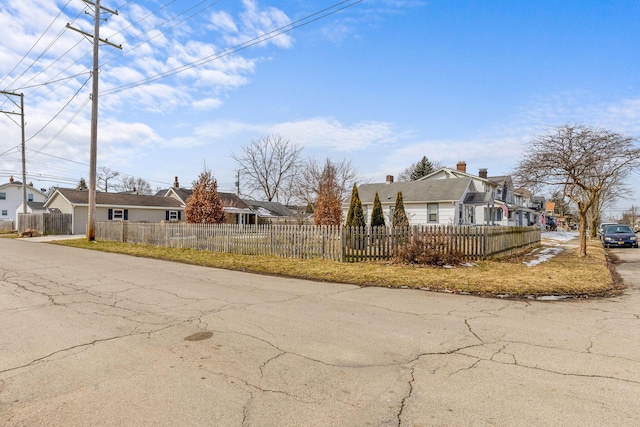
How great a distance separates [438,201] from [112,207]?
2986 centimetres

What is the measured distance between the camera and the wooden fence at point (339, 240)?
1320 cm

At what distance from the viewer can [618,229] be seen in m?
26.0

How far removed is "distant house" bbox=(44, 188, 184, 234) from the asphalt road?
98.6 feet

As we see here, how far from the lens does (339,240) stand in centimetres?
1341

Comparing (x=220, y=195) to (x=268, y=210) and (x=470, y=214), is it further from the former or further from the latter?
(x=470, y=214)

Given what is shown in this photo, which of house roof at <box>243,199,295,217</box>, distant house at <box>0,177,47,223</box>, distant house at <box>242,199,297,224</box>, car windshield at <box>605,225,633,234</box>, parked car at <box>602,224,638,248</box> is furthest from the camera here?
distant house at <box>0,177,47,223</box>

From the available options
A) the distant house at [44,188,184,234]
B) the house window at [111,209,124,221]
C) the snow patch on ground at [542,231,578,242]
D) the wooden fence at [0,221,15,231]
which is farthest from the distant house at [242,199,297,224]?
the snow patch on ground at [542,231,578,242]

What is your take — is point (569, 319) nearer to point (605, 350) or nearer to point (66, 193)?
point (605, 350)

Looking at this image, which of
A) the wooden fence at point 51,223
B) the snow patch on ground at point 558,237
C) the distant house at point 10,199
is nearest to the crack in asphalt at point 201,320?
the wooden fence at point 51,223

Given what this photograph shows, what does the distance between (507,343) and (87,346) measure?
538 cm

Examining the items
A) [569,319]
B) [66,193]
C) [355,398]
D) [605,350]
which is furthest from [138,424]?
[66,193]

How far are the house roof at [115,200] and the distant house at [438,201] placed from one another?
70.8ft

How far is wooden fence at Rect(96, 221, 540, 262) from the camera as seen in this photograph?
520 inches

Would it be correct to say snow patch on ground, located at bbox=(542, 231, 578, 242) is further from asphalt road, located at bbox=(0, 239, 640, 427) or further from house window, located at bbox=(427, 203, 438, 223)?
asphalt road, located at bbox=(0, 239, 640, 427)
